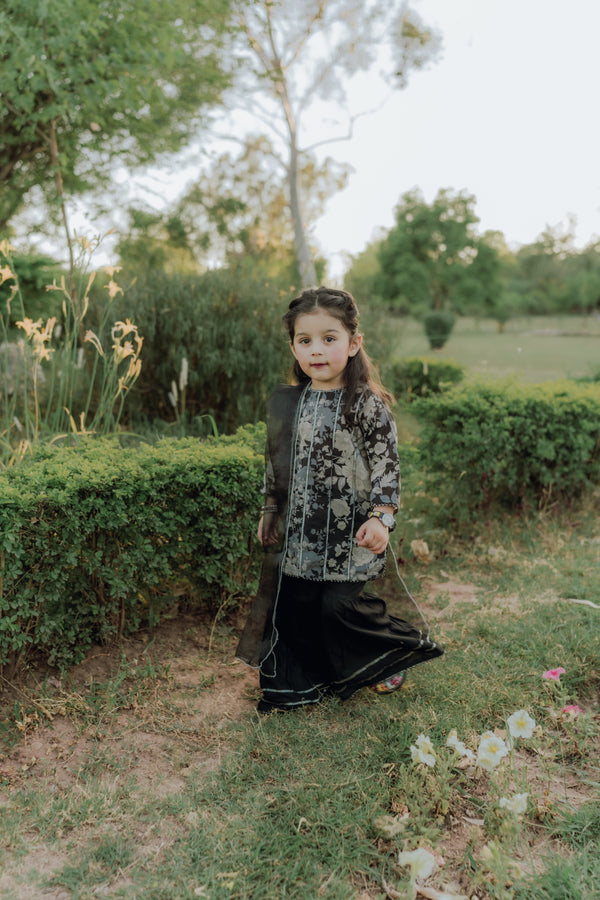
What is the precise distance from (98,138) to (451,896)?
33.3 ft

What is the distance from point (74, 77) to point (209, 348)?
346 centimetres

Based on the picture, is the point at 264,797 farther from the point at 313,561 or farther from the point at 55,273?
the point at 55,273

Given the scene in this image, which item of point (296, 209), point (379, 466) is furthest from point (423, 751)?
point (296, 209)

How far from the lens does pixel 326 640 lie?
2.63 metres

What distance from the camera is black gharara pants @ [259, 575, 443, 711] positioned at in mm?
2578

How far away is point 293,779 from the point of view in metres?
2.26

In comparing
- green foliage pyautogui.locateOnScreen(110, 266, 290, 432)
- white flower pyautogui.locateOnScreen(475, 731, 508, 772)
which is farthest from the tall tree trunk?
white flower pyautogui.locateOnScreen(475, 731, 508, 772)

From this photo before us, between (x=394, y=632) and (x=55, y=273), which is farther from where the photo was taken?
(x=55, y=273)

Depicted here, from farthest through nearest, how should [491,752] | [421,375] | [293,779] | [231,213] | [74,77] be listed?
[231,213] < [421,375] < [74,77] < [293,779] < [491,752]

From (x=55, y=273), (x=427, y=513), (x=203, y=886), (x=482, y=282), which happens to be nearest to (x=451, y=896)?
(x=203, y=886)

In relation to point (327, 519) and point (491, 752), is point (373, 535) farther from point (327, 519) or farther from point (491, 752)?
point (491, 752)

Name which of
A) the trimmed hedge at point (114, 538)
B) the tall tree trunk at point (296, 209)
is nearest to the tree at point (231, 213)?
the tall tree trunk at point (296, 209)

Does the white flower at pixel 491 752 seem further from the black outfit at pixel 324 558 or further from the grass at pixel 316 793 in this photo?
the black outfit at pixel 324 558

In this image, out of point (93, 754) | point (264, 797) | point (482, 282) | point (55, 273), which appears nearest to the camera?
point (264, 797)
